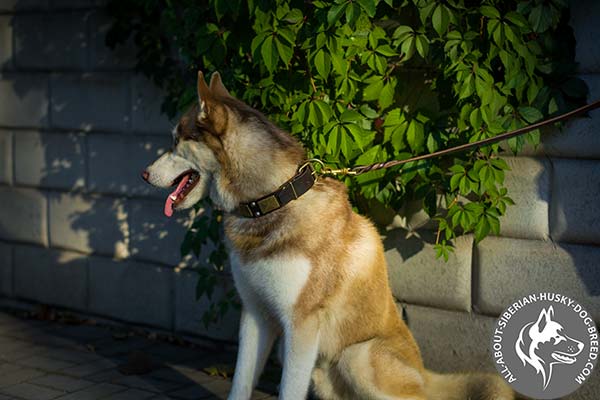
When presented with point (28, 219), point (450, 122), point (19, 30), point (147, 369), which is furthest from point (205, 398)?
point (19, 30)

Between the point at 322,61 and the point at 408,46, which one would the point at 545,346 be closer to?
the point at 408,46

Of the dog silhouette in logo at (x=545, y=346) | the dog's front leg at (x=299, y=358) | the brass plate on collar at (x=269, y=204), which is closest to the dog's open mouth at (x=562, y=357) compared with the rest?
the dog silhouette in logo at (x=545, y=346)

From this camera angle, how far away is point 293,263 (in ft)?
14.8

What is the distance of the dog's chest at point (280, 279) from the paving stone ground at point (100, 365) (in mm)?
1192

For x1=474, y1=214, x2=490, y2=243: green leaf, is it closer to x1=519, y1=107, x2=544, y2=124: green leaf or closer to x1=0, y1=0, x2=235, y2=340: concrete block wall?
x1=519, y1=107, x2=544, y2=124: green leaf

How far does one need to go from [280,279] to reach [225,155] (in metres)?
0.66

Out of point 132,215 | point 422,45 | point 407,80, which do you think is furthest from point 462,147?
point 132,215

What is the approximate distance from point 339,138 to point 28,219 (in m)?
3.50

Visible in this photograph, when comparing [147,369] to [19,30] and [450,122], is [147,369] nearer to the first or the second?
[450,122]

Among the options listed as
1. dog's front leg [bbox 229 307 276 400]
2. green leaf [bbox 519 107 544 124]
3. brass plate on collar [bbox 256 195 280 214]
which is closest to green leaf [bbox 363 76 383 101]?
green leaf [bbox 519 107 544 124]

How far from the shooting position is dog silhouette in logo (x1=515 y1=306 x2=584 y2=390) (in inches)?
205

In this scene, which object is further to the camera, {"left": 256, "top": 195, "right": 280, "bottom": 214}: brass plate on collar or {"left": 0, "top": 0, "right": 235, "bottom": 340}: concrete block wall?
{"left": 0, "top": 0, "right": 235, "bottom": 340}: concrete block wall

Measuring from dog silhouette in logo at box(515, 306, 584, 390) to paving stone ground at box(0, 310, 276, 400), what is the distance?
1497mm

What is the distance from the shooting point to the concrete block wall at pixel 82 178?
22.4 feet
